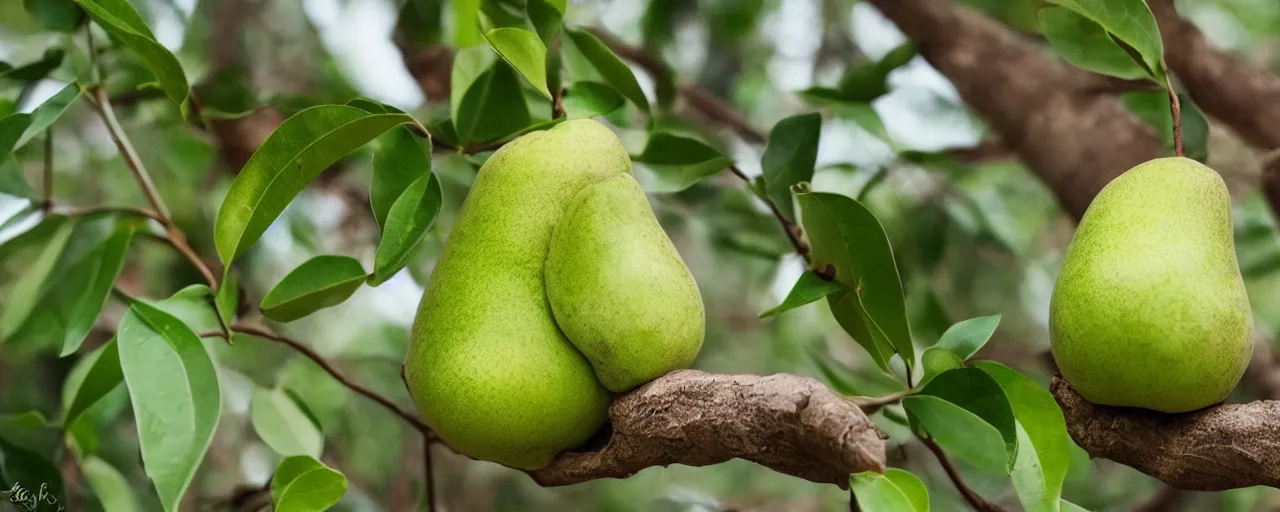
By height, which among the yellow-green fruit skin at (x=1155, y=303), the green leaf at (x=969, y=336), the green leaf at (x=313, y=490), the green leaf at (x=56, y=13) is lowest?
the green leaf at (x=313, y=490)

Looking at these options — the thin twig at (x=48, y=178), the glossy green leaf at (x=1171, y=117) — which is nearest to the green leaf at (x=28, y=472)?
the thin twig at (x=48, y=178)

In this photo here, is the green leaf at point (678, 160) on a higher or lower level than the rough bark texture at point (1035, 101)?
higher

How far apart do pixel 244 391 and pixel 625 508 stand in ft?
1.68

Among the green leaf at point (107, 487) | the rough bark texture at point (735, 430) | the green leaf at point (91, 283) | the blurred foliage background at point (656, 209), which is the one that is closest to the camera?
the rough bark texture at point (735, 430)

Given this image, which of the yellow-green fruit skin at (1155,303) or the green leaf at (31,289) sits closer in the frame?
the yellow-green fruit skin at (1155,303)

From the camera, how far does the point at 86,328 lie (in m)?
0.57

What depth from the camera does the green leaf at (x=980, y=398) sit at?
0.43 m

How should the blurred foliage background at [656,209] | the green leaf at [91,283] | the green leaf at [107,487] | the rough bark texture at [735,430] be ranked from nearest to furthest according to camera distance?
the rough bark texture at [735,430] → the green leaf at [91,283] → the green leaf at [107,487] → the blurred foliage background at [656,209]

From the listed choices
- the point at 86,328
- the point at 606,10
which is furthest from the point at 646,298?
the point at 606,10

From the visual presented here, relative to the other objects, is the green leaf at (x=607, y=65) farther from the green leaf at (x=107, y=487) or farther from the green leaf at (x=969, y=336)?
the green leaf at (x=107, y=487)

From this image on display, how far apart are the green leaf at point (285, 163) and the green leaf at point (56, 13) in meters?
0.29

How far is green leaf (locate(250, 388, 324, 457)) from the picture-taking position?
Result: 70 centimetres

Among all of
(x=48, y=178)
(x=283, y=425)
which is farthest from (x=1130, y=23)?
(x=48, y=178)

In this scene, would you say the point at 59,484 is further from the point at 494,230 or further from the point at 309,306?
the point at 494,230
